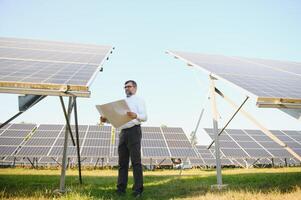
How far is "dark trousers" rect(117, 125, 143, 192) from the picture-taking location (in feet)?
16.1

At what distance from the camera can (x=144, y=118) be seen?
16.6 feet

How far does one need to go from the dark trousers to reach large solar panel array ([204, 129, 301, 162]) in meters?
11.9

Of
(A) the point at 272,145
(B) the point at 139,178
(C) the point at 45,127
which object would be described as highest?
(B) the point at 139,178

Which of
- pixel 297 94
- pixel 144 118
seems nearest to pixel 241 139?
pixel 297 94

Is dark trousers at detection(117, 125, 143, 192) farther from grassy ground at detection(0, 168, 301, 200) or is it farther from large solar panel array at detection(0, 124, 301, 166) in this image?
large solar panel array at detection(0, 124, 301, 166)

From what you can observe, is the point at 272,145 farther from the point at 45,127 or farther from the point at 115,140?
the point at 45,127

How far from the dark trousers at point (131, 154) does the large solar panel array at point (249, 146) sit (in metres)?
11.9

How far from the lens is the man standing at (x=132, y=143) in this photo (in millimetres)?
4910

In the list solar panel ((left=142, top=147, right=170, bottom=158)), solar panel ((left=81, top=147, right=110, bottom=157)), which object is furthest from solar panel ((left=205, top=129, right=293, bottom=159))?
solar panel ((left=81, top=147, right=110, bottom=157))

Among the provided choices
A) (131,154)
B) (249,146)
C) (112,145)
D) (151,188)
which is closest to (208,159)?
(249,146)

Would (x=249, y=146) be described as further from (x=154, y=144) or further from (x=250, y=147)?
(x=154, y=144)

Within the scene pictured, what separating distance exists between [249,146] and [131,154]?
45.6 feet

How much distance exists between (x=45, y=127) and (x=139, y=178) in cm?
1447

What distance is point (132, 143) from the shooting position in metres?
4.98
